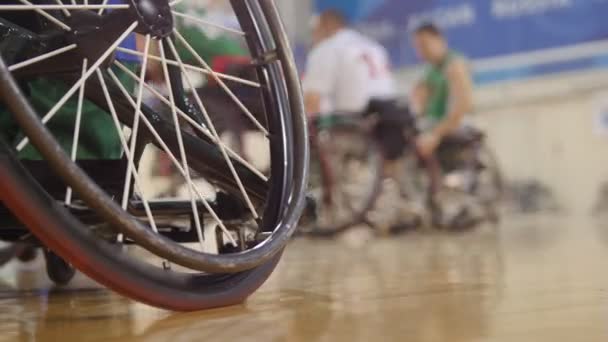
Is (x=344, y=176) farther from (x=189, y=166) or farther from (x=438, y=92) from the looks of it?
(x=189, y=166)

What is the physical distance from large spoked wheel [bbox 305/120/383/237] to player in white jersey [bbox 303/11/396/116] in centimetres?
17

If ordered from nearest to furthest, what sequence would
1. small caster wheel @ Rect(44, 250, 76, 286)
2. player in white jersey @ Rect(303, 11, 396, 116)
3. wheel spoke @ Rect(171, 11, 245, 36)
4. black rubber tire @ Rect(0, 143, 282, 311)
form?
black rubber tire @ Rect(0, 143, 282, 311) → wheel spoke @ Rect(171, 11, 245, 36) → small caster wheel @ Rect(44, 250, 76, 286) → player in white jersey @ Rect(303, 11, 396, 116)

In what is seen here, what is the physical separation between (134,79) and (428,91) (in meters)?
3.35

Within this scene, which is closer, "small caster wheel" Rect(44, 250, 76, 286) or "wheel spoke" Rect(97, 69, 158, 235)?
"wheel spoke" Rect(97, 69, 158, 235)

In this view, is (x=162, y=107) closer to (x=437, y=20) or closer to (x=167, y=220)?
(x=167, y=220)

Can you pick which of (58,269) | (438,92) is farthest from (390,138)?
(58,269)

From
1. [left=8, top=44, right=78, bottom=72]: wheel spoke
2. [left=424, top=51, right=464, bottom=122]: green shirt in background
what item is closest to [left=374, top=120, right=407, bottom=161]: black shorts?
[left=424, top=51, right=464, bottom=122]: green shirt in background

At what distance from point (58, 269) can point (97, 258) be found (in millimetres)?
566

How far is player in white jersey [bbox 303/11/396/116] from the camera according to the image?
141 inches

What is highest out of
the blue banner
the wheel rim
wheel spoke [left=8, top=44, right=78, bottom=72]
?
the blue banner

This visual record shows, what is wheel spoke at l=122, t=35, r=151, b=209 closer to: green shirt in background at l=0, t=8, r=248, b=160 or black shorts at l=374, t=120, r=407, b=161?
green shirt in background at l=0, t=8, r=248, b=160

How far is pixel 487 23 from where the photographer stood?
5320mm

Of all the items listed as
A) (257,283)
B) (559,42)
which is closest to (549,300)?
(257,283)

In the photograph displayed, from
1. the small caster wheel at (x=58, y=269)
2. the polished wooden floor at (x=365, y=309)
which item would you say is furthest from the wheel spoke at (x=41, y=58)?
the small caster wheel at (x=58, y=269)
